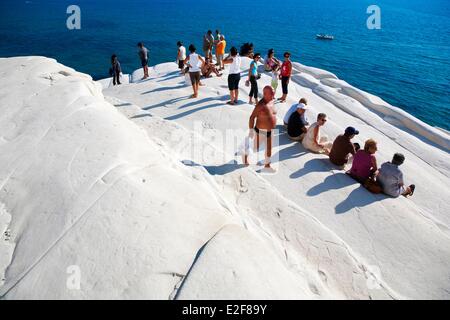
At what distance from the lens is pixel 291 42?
4472 centimetres

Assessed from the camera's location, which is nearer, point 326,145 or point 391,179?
point 391,179

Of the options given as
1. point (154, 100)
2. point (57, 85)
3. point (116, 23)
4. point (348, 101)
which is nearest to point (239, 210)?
point (57, 85)

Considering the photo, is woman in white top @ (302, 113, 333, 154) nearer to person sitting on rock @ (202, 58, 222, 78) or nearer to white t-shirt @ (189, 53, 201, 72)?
white t-shirt @ (189, 53, 201, 72)

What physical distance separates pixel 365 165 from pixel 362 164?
71 millimetres

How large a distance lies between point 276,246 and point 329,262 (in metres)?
0.95

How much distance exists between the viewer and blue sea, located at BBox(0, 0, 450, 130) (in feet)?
95.8

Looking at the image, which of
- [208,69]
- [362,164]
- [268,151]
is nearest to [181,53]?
[208,69]

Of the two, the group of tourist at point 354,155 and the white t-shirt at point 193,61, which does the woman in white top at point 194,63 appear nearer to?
the white t-shirt at point 193,61

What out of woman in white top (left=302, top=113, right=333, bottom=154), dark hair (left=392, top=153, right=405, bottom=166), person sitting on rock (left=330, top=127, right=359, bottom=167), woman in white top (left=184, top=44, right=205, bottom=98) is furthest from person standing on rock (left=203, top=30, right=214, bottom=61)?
dark hair (left=392, top=153, right=405, bottom=166)

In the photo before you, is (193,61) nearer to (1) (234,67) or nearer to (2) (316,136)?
(1) (234,67)

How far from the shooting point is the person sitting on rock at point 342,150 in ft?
24.6

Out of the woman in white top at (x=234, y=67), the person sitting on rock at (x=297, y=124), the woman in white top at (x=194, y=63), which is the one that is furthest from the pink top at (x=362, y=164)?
the woman in white top at (x=194, y=63)

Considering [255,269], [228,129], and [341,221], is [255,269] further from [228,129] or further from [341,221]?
[228,129]

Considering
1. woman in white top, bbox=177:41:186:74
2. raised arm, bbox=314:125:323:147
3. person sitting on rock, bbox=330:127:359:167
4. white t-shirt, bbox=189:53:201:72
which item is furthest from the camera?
woman in white top, bbox=177:41:186:74
